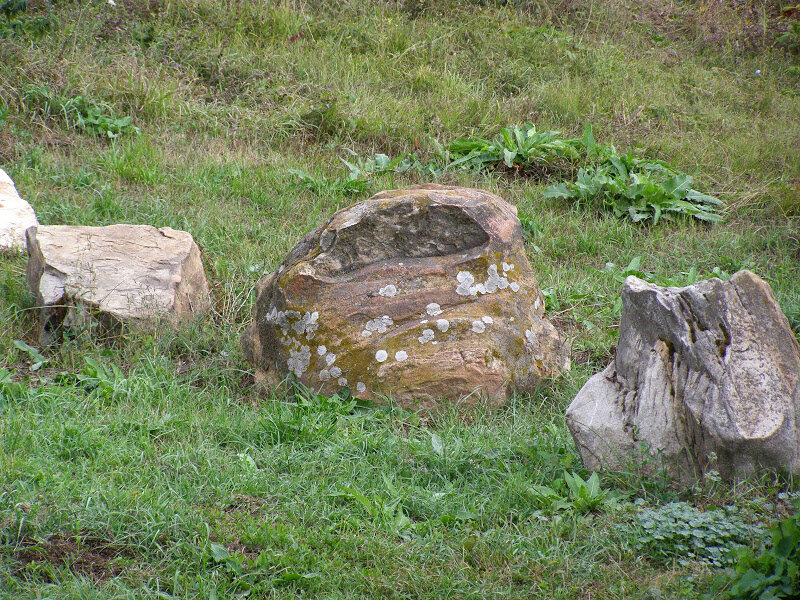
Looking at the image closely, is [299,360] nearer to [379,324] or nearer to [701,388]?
[379,324]

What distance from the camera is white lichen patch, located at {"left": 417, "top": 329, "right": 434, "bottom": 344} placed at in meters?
4.33

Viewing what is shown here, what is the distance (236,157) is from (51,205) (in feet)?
6.30

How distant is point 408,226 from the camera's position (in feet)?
14.8

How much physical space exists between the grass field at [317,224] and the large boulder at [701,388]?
0.49ft

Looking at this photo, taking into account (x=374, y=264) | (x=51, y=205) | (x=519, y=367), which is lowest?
(x=51, y=205)

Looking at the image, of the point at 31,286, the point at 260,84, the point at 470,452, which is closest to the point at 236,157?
the point at 260,84

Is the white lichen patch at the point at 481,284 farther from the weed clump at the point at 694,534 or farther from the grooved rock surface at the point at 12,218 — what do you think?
the grooved rock surface at the point at 12,218

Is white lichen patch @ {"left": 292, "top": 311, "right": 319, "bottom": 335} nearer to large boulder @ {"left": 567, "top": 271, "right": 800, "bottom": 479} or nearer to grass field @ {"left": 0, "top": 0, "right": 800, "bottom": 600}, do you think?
grass field @ {"left": 0, "top": 0, "right": 800, "bottom": 600}

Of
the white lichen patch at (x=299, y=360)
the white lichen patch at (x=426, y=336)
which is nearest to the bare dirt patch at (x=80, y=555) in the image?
the white lichen patch at (x=299, y=360)

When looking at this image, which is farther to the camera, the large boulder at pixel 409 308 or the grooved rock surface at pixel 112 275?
the grooved rock surface at pixel 112 275

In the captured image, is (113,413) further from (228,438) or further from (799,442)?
(799,442)

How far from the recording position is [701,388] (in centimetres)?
328

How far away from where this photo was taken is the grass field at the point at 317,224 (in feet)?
9.68

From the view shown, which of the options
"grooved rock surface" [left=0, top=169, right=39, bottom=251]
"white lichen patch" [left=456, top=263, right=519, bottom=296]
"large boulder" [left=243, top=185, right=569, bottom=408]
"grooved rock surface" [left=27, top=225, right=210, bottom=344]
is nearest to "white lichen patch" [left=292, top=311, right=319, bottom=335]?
"large boulder" [left=243, top=185, right=569, bottom=408]
